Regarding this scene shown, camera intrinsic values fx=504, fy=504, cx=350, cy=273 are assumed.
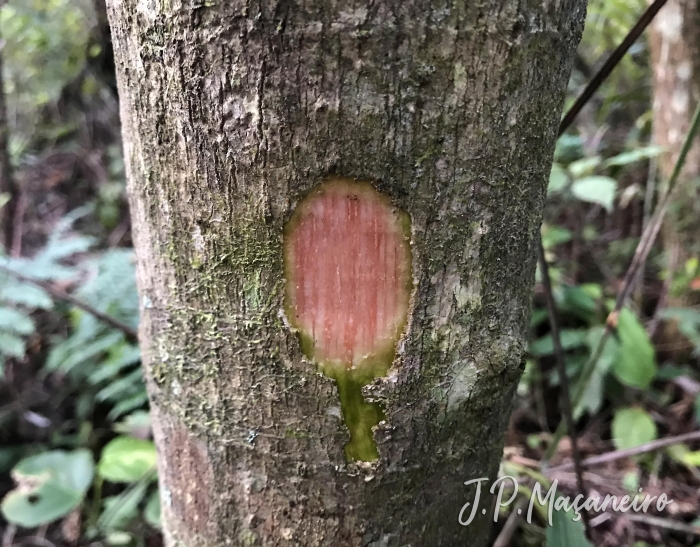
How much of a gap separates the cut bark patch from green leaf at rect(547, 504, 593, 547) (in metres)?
0.47

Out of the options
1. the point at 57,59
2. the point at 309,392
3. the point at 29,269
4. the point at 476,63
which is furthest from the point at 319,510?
the point at 57,59

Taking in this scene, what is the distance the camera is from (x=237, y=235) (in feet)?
1.49

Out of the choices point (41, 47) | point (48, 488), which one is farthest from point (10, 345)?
point (41, 47)

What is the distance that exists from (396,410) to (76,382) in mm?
1553

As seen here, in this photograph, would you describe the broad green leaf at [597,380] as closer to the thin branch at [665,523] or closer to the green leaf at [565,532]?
the thin branch at [665,523]

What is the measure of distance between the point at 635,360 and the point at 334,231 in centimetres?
143

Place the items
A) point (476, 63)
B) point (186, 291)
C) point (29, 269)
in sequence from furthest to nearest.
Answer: point (29, 269) < point (186, 291) < point (476, 63)

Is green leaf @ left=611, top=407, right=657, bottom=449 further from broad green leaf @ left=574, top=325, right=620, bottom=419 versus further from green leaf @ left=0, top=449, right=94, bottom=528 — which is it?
green leaf @ left=0, top=449, right=94, bottom=528

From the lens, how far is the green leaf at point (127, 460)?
128 centimetres

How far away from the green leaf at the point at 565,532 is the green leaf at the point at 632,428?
84cm

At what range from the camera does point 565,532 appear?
0.77 metres

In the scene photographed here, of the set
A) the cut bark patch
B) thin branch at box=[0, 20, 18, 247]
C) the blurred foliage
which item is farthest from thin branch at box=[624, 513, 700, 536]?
the blurred foliage

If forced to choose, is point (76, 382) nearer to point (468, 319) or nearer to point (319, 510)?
point (319, 510)

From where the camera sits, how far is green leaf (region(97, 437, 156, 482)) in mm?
1284
